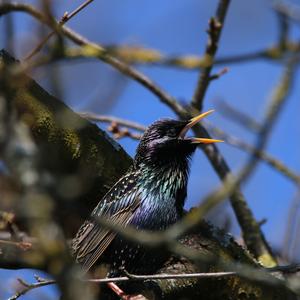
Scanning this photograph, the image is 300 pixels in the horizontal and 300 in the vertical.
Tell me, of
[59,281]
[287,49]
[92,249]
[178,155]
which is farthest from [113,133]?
[59,281]

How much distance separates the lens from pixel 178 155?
5.63 meters

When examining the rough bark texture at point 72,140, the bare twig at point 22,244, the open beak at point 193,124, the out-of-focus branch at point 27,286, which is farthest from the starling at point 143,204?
the bare twig at point 22,244

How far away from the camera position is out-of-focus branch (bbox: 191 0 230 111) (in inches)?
194

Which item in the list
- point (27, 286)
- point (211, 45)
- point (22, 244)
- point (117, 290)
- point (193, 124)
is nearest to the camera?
point (22, 244)

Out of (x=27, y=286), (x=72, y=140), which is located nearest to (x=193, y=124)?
(x=72, y=140)

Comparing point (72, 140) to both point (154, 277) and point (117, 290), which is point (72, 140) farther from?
point (154, 277)

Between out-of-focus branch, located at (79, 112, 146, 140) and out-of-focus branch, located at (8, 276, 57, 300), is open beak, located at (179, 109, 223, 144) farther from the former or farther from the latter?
out-of-focus branch, located at (8, 276, 57, 300)

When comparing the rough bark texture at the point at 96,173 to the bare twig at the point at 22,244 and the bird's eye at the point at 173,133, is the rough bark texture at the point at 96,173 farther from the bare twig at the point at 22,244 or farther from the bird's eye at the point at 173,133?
the bird's eye at the point at 173,133

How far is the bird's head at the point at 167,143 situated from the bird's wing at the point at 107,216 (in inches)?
17.6

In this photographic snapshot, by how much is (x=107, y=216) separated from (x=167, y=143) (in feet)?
3.10

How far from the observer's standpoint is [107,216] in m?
5.02

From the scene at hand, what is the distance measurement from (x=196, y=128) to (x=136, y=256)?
1.23m

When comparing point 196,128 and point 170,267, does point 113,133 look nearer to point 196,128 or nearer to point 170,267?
point 196,128

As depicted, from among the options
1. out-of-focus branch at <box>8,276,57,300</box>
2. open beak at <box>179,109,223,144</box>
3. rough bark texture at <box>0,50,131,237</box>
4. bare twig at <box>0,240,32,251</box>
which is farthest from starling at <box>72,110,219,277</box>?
bare twig at <box>0,240,32,251</box>
